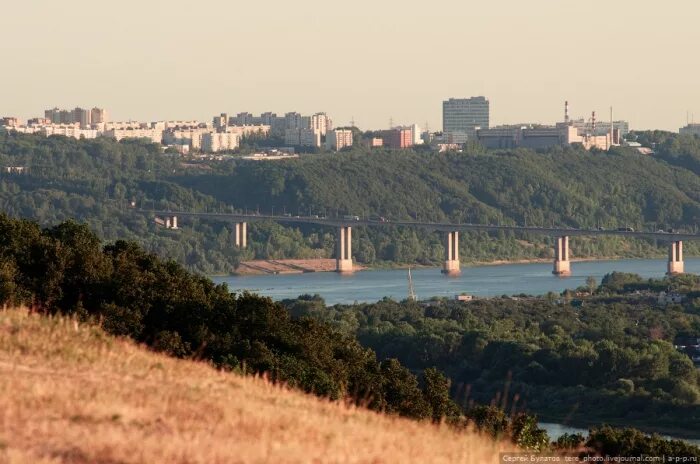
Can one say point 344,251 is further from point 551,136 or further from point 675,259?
point 551,136

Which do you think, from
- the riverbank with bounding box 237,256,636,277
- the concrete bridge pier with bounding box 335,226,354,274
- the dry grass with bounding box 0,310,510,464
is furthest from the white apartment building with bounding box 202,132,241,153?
the dry grass with bounding box 0,310,510,464

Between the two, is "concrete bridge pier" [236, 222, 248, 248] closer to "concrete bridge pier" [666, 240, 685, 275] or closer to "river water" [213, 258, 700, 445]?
"river water" [213, 258, 700, 445]

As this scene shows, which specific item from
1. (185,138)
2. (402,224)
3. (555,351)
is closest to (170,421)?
(555,351)

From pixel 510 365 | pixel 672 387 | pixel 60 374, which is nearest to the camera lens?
pixel 60 374

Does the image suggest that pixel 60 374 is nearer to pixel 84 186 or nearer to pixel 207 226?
pixel 207 226

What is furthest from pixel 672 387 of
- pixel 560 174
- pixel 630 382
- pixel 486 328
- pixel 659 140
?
pixel 659 140

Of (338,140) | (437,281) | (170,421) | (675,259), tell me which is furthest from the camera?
(338,140)

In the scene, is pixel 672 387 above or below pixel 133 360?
below
